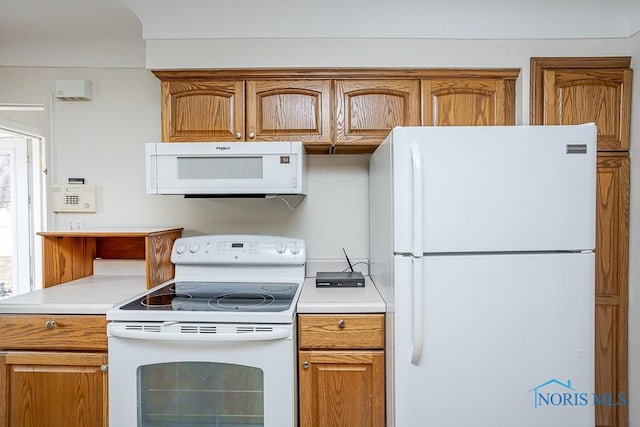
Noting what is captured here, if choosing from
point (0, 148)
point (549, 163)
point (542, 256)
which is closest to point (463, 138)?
point (549, 163)

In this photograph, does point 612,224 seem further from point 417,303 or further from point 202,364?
point 202,364

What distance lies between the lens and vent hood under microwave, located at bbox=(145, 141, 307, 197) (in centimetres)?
174

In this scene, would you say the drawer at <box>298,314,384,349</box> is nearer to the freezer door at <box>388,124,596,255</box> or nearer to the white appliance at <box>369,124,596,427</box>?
the white appliance at <box>369,124,596,427</box>

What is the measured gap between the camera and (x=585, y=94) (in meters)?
1.80

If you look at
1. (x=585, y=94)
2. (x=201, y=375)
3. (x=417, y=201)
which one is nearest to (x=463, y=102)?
(x=585, y=94)

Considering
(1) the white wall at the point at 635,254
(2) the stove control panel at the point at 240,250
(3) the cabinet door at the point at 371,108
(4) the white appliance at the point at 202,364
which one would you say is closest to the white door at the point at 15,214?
(2) the stove control panel at the point at 240,250

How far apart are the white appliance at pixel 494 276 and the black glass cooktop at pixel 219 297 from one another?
0.55 m

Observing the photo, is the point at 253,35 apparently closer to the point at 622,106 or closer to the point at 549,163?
the point at 549,163

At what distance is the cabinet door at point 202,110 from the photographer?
6.04ft

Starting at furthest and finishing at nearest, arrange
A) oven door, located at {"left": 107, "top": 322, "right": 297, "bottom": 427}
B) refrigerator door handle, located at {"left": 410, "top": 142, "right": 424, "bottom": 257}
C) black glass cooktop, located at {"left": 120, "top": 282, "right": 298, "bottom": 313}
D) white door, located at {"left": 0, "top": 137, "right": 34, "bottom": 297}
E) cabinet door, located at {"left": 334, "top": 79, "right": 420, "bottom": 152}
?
white door, located at {"left": 0, "top": 137, "right": 34, "bottom": 297} < cabinet door, located at {"left": 334, "top": 79, "right": 420, "bottom": 152} < black glass cooktop, located at {"left": 120, "top": 282, "right": 298, "bottom": 313} < oven door, located at {"left": 107, "top": 322, "right": 297, "bottom": 427} < refrigerator door handle, located at {"left": 410, "top": 142, "right": 424, "bottom": 257}

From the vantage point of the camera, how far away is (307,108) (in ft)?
6.07

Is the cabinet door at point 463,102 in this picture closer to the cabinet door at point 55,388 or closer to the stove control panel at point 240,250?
the stove control panel at point 240,250

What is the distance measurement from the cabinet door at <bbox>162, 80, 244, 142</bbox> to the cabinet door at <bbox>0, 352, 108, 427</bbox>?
3.50 feet

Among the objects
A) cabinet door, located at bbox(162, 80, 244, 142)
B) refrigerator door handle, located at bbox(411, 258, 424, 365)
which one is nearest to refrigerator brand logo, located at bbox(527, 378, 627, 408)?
refrigerator door handle, located at bbox(411, 258, 424, 365)
